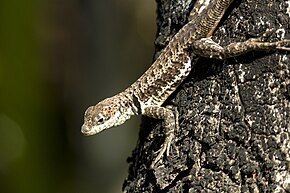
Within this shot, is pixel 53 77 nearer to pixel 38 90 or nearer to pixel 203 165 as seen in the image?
pixel 38 90

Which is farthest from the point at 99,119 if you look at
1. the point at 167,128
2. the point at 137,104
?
the point at 167,128

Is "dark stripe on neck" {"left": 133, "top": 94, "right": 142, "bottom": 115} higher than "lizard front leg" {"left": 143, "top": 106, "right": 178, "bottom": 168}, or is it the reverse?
"dark stripe on neck" {"left": 133, "top": 94, "right": 142, "bottom": 115}

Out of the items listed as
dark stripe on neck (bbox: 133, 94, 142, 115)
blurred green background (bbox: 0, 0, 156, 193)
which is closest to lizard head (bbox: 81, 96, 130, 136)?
dark stripe on neck (bbox: 133, 94, 142, 115)

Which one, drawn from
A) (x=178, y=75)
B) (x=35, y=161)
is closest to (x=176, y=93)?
(x=178, y=75)

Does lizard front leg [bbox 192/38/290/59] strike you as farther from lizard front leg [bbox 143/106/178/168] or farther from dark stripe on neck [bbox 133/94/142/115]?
dark stripe on neck [bbox 133/94/142/115]

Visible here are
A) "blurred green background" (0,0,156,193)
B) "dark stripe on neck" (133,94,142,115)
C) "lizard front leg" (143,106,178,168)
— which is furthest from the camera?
"blurred green background" (0,0,156,193)

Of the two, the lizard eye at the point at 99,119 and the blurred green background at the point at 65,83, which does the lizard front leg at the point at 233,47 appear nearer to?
the lizard eye at the point at 99,119

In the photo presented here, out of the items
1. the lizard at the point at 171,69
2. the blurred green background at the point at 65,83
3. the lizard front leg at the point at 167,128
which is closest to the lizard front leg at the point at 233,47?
the lizard at the point at 171,69
